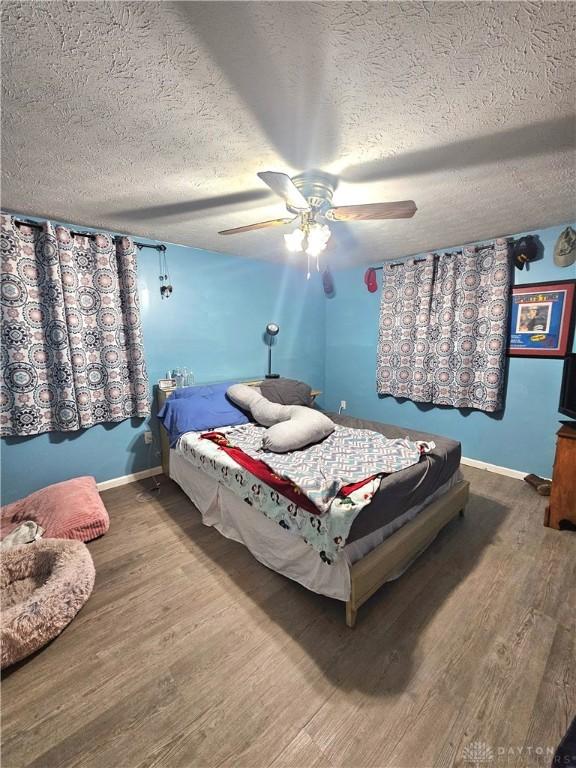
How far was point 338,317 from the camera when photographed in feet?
14.5

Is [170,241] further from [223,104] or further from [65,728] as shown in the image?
[65,728]

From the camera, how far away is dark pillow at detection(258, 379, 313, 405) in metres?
2.97

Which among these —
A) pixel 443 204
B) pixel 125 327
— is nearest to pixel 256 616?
pixel 125 327

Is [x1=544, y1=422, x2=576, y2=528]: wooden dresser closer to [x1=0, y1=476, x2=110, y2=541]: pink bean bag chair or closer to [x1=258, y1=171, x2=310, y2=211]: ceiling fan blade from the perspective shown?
[x1=258, y1=171, x2=310, y2=211]: ceiling fan blade

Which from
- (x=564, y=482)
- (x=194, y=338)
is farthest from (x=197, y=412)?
(x=564, y=482)

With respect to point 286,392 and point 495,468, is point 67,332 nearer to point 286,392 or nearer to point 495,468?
point 286,392

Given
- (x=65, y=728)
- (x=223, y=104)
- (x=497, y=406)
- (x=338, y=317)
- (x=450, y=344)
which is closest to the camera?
(x=65, y=728)

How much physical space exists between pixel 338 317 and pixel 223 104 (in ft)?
11.0

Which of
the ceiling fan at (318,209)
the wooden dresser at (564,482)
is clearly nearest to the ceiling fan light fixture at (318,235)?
the ceiling fan at (318,209)

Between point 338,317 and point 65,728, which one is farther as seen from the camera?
point 338,317

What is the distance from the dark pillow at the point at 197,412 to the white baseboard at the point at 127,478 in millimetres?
721

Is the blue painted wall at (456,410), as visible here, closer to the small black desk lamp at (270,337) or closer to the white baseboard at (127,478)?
the small black desk lamp at (270,337)

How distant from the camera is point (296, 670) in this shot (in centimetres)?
129

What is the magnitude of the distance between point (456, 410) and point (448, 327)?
95 cm
